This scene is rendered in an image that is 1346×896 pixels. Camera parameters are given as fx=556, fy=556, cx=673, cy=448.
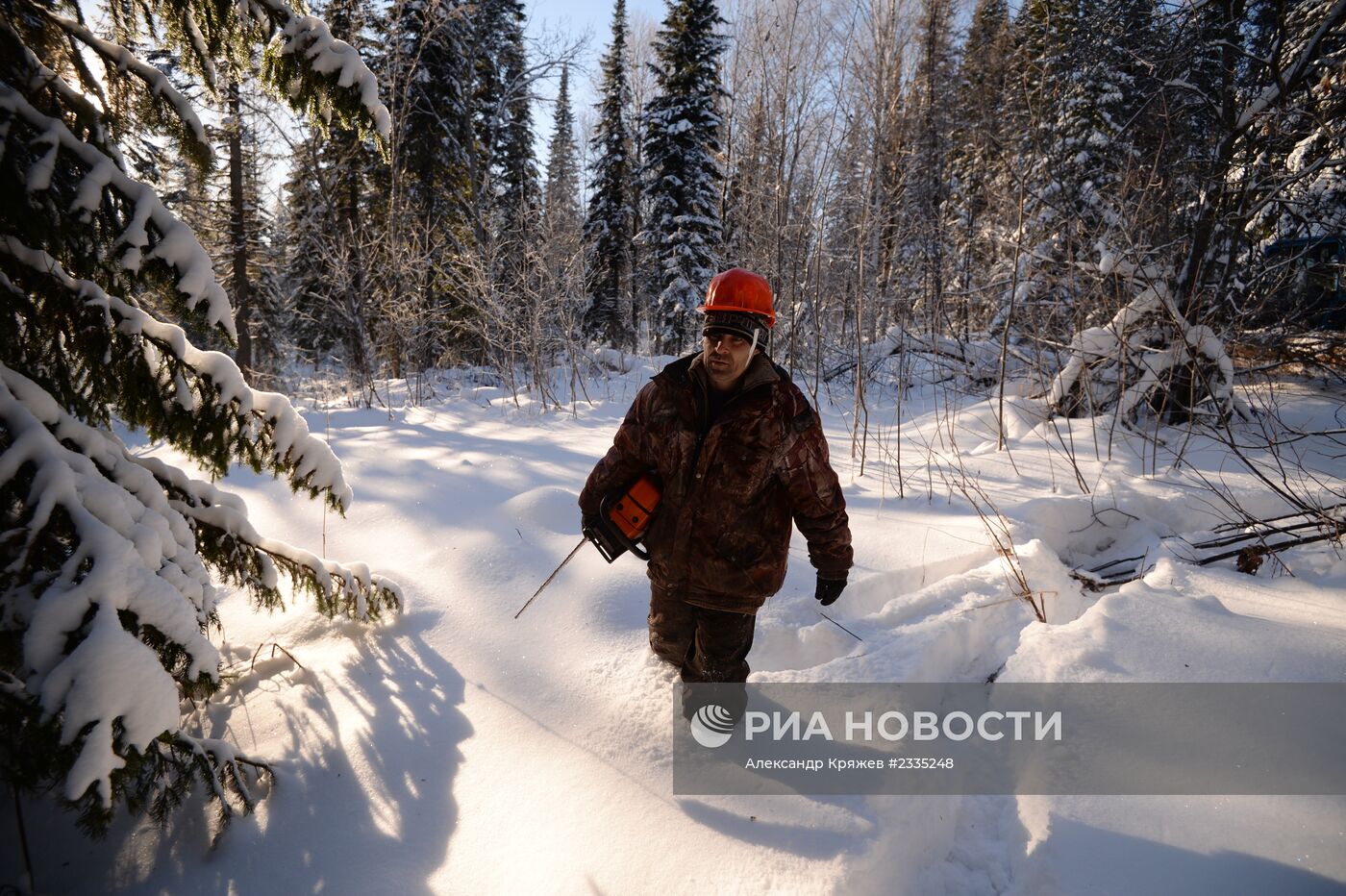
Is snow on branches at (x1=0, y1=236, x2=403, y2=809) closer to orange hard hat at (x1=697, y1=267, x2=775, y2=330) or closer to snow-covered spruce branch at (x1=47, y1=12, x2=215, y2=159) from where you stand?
snow-covered spruce branch at (x1=47, y1=12, x2=215, y2=159)

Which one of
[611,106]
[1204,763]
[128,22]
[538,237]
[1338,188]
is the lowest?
[1204,763]

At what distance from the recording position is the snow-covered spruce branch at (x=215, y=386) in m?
1.57

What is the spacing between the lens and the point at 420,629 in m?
2.89

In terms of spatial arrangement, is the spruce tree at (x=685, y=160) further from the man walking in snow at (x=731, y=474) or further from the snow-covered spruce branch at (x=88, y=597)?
the snow-covered spruce branch at (x=88, y=597)

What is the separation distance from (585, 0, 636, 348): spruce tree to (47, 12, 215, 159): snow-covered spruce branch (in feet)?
59.6

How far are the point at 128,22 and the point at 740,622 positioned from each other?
10.3 ft

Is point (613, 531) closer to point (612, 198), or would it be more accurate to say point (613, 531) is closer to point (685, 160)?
point (685, 160)

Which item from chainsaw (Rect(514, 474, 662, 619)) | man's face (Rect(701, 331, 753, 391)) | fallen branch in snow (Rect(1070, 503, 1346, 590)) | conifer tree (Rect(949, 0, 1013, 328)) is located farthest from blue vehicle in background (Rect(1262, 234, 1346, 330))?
conifer tree (Rect(949, 0, 1013, 328))

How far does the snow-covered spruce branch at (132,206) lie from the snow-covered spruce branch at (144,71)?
47 cm

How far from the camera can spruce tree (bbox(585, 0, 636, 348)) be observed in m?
20.3

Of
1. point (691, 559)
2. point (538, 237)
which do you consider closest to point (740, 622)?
point (691, 559)

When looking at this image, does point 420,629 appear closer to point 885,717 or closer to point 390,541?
point 390,541

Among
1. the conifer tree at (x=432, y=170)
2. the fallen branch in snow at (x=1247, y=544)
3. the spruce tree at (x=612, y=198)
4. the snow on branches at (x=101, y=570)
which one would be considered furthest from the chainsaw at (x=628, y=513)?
the spruce tree at (x=612, y=198)

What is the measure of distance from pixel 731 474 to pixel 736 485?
5 cm
